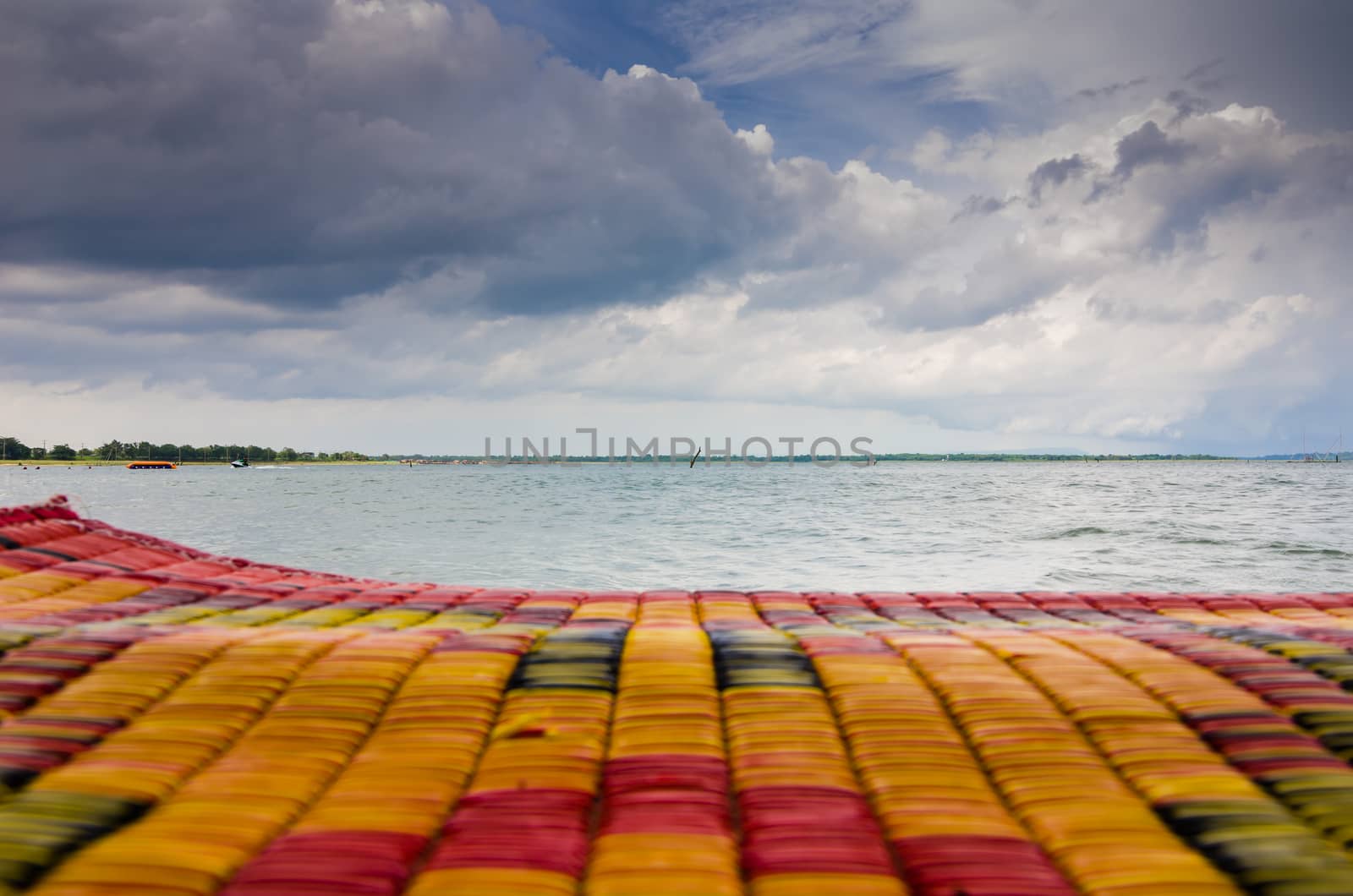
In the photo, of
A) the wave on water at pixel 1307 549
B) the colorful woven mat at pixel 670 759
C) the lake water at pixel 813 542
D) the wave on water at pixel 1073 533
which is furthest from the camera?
the wave on water at pixel 1073 533

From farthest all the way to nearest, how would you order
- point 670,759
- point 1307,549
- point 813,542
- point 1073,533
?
point 1073,533 < point 813,542 < point 1307,549 < point 670,759

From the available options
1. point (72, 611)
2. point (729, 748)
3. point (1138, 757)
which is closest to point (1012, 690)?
point (1138, 757)

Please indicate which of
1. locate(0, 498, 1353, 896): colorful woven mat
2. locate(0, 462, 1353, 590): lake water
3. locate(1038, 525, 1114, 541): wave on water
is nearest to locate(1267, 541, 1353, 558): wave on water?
locate(0, 462, 1353, 590): lake water

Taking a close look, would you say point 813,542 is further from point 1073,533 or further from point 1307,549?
point 1307,549

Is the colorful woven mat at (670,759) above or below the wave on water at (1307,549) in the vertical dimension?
above

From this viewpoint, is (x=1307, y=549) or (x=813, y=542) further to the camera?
(x=813, y=542)

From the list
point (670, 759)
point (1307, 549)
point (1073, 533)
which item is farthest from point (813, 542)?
point (670, 759)

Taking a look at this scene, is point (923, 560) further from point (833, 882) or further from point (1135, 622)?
point (833, 882)

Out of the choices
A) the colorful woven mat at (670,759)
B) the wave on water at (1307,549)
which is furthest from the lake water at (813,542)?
the colorful woven mat at (670,759)

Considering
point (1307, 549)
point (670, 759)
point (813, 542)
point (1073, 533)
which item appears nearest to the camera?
point (670, 759)

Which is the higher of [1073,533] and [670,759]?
[670,759]

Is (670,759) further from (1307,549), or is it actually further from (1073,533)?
(1073,533)

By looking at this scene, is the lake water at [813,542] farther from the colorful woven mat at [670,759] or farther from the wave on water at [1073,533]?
the colorful woven mat at [670,759]

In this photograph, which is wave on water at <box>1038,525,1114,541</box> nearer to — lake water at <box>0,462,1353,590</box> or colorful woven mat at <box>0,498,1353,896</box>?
lake water at <box>0,462,1353,590</box>
